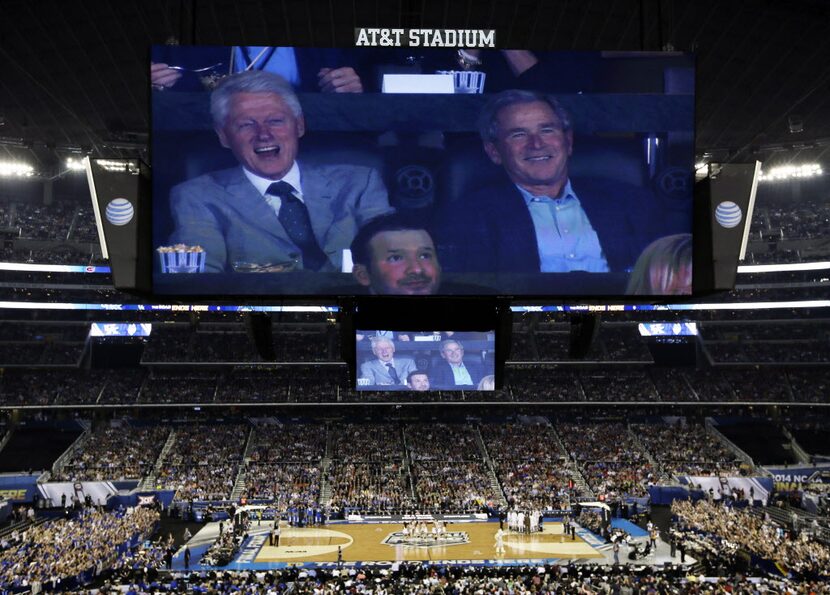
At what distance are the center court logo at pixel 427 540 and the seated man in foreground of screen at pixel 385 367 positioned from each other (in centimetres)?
2574

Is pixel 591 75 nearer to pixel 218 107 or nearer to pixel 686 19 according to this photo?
pixel 218 107

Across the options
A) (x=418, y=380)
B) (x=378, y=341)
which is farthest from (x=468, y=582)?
(x=378, y=341)

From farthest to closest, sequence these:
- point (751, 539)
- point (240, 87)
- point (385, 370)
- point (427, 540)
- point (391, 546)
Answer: point (427, 540) → point (391, 546) → point (751, 539) → point (385, 370) → point (240, 87)

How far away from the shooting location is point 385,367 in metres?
13.8

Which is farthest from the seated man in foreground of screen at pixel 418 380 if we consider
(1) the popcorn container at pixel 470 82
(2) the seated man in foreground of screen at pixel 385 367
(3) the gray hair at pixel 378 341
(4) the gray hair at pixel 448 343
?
(1) the popcorn container at pixel 470 82

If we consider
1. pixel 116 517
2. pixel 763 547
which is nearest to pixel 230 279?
pixel 763 547

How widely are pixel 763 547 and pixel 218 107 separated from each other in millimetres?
28846

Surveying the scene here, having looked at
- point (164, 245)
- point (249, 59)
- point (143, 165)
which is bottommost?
point (164, 245)

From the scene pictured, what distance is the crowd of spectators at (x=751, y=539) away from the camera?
93.0 feet

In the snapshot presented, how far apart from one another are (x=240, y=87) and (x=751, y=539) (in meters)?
29.6

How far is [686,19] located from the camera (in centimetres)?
3058

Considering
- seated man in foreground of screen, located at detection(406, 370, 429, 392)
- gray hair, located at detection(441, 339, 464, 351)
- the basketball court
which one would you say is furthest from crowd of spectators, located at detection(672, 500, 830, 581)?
gray hair, located at detection(441, 339, 464, 351)

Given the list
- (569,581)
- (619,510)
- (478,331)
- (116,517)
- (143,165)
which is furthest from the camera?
(619,510)

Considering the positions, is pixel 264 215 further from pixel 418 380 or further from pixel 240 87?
pixel 418 380
